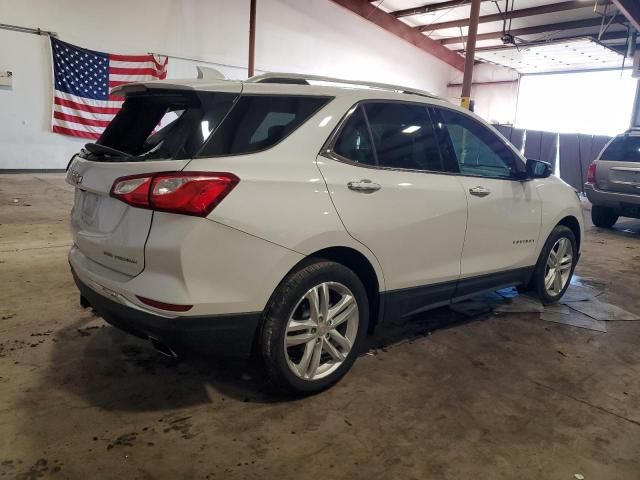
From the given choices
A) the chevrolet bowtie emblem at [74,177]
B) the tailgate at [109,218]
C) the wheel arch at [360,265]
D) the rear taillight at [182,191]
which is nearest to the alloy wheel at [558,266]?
the wheel arch at [360,265]

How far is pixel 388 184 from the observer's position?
2619mm

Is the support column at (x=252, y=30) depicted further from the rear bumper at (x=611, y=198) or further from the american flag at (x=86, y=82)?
the rear bumper at (x=611, y=198)

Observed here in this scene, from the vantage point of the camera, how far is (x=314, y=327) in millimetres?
2439

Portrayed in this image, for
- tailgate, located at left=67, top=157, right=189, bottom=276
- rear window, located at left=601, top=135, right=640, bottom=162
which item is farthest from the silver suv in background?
tailgate, located at left=67, top=157, right=189, bottom=276

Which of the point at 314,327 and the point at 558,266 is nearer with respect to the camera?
the point at 314,327

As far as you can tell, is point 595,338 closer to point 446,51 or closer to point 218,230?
point 218,230

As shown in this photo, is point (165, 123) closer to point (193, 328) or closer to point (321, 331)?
point (193, 328)

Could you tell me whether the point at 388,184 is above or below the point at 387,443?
above

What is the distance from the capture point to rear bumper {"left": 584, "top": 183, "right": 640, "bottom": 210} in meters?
7.58

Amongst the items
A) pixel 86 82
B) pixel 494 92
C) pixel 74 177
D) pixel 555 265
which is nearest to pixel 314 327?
pixel 74 177

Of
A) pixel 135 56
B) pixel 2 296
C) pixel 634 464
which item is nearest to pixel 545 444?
pixel 634 464

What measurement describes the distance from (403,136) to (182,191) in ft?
4.67

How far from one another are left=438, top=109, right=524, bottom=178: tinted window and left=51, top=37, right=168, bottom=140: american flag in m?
9.98

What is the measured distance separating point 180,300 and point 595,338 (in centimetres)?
302
